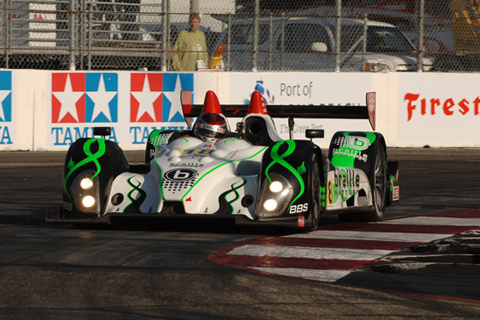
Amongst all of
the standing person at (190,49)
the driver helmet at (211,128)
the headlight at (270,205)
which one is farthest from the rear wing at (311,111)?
the standing person at (190,49)

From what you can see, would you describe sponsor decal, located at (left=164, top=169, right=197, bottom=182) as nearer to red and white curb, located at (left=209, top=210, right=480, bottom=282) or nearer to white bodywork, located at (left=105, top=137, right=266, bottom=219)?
white bodywork, located at (left=105, top=137, right=266, bottom=219)

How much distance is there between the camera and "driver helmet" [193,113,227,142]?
9.20 m

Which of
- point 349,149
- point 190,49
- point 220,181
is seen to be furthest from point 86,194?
point 190,49

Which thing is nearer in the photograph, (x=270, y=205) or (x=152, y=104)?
(x=270, y=205)

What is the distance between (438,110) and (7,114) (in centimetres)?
807

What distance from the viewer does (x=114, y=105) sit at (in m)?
17.2

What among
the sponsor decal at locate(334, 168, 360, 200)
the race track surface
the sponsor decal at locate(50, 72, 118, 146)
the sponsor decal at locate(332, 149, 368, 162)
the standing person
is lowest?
the race track surface

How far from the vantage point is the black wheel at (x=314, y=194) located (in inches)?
320

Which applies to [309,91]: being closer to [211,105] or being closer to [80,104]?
[80,104]

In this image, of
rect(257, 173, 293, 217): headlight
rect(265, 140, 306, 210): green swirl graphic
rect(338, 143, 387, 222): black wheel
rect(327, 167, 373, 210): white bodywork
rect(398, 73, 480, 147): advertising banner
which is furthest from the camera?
rect(398, 73, 480, 147): advertising banner

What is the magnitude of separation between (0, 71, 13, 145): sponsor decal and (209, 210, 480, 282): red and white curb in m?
8.79

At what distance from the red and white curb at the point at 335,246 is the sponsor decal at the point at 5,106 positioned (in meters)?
8.79

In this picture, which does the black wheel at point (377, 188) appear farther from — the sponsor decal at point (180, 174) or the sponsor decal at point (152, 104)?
the sponsor decal at point (152, 104)

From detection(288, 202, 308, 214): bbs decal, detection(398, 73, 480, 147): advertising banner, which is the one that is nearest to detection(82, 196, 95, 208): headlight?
detection(288, 202, 308, 214): bbs decal
